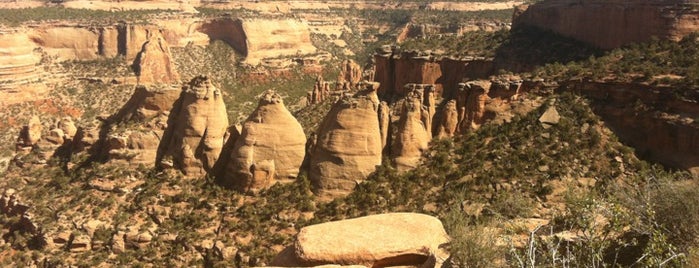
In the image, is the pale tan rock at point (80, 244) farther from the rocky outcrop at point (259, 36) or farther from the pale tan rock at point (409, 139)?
the rocky outcrop at point (259, 36)

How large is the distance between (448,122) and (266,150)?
11.3 m

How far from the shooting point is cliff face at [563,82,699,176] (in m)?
27.8

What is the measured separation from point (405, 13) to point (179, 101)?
116477 millimetres

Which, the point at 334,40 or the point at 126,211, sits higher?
the point at 334,40

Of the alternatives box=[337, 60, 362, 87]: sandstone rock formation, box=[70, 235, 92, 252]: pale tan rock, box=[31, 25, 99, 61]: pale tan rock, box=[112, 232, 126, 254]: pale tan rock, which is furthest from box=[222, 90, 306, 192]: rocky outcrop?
box=[31, 25, 99, 61]: pale tan rock

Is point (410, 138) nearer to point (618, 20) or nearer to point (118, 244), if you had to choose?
point (118, 244)

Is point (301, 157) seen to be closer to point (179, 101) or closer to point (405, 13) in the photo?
point (179, 101)

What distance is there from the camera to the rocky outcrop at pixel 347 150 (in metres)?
28.1

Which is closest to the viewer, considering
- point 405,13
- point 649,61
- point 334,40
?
point 649,61

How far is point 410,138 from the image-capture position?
2916 cm

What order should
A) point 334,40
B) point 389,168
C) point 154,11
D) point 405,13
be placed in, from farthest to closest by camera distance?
point 405,13
point 334,40
point 154,11
point 389,168

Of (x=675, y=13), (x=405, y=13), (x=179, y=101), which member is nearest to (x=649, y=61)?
(x=675, y=13)

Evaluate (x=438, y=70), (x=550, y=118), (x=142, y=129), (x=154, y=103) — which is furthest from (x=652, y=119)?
(x=142, y=129)

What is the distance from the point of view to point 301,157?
29.7m
